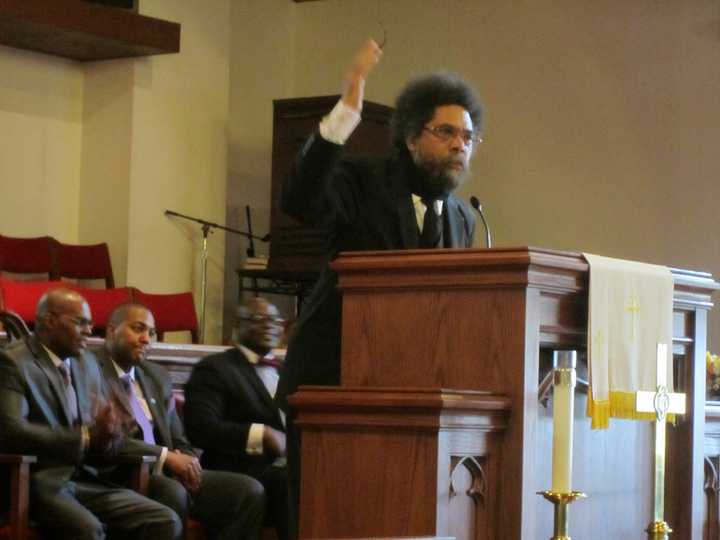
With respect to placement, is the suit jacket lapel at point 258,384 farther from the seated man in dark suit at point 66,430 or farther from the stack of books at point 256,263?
the stack of books at point 256,263

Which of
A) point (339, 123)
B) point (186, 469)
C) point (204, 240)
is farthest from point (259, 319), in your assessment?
point (204, 240)

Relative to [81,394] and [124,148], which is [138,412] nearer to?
[81,394]

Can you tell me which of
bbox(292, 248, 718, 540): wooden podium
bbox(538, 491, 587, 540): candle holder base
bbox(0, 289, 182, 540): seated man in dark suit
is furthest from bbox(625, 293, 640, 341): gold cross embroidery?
bbox(0, 289, 182, 540): seated man in dark suit

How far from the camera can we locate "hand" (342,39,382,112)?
2852mm

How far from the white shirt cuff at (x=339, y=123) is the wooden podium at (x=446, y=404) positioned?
249mm

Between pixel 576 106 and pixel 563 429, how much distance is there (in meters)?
8.98

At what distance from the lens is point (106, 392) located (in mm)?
5715

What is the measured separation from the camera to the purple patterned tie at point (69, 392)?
5340mm

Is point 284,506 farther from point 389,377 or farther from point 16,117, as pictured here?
point 16,117

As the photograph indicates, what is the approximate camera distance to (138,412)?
5.92 m

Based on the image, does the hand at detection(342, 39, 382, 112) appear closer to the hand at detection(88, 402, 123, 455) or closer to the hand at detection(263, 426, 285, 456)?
the hand at detection(88, 402, 123, 455)

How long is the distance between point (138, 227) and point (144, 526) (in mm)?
6097

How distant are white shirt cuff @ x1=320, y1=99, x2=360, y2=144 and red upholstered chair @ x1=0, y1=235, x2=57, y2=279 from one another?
752 cm

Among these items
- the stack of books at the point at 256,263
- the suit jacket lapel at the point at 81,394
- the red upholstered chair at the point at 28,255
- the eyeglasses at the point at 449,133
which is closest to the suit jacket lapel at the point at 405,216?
the eyeglasses at the point at 449,133
